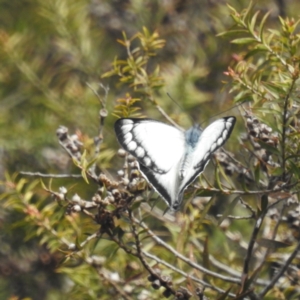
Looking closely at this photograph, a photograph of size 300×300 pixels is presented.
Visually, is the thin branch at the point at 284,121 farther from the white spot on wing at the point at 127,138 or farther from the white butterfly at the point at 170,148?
the white spot on wing at the point at 127,138

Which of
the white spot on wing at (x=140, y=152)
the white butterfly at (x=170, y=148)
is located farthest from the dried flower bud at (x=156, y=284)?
the white spot on wing at (x=140, y=152)

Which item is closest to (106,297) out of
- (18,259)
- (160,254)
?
(160,254)

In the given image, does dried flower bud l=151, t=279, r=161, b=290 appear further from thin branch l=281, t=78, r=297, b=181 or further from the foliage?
thin branch l=281, t=78, r=297, b=181

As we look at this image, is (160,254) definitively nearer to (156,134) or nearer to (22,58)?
(156,134)

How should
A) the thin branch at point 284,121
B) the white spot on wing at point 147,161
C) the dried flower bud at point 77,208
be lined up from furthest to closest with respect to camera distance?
1. the white spot on wing at point 147,161
2. the dried flower bud at point 77,208
3. the thin branch at point 284,121

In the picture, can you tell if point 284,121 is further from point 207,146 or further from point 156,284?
point 156,284

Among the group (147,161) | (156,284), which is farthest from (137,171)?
(156,284)
